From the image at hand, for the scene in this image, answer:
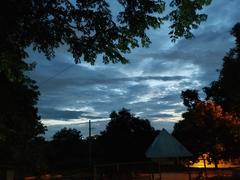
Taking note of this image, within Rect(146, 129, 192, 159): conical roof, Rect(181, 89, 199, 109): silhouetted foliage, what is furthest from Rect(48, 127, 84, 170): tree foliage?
Rect(146, 129, 192, 159): conical roof

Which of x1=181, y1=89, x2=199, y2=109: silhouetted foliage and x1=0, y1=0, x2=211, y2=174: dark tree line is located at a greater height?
x1=181, y1=89, x2=199, y2=109: silhouetted foliage

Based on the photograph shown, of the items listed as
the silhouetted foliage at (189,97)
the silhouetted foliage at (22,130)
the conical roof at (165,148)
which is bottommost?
the conical roof at (165,148)

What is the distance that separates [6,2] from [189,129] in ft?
136

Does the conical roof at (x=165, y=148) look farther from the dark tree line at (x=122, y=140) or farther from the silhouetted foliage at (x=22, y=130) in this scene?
the dark tree line at (x=122, y=140)

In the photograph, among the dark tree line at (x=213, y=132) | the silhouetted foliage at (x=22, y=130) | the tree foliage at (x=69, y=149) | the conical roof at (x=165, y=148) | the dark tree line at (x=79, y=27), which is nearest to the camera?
the dark tree line at (x=79, y=27)

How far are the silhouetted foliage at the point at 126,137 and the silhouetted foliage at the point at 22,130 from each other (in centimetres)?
3023

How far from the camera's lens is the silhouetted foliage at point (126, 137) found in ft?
205

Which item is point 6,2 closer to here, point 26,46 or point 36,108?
point 26,46

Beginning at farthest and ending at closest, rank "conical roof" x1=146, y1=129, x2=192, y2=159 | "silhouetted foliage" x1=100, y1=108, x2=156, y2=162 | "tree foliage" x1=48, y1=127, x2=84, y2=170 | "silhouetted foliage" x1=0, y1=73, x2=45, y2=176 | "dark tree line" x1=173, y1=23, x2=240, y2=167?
"tree foliage" x1=48, y1=127, x2=84, y2=170, "silhouetted foliage" x1=100, y1=108, x2=156, y2=162, "dark tree line" x1=173, y1=23, x2=240, y2=167, "silhouetted foliage" x1=0, y1=73, x2=45, y2=176, "conical roof" x1=146, y1=129, x2=192, y2=159

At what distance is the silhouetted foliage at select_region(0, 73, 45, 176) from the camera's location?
28.7m

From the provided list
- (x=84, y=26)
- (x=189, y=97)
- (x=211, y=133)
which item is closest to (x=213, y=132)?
(x=211, y=133)

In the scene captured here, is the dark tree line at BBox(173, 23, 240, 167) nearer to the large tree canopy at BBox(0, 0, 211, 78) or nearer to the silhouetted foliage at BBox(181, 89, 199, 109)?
the silhouetted foliage at BBox(181, 89, 199, 109)

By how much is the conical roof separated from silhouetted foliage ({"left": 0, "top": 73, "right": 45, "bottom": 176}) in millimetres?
9833

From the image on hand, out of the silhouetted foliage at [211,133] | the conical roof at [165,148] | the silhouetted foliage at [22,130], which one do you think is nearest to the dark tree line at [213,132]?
A: the silhouetted foliage at [211,133]
